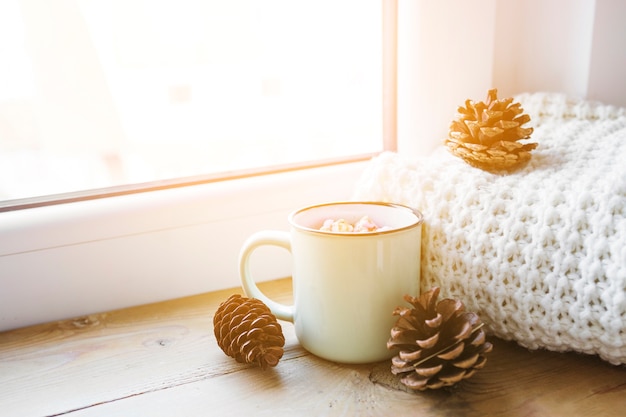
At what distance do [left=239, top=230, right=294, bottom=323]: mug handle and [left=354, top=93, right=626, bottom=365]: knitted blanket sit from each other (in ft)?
0.37

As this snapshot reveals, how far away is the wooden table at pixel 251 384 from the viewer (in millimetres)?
387

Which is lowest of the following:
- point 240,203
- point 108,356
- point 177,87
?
point 108,356

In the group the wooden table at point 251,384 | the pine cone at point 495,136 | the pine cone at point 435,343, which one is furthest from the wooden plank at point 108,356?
the pine cone at point 495,136

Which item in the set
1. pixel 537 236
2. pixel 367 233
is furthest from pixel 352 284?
pixel 537 236

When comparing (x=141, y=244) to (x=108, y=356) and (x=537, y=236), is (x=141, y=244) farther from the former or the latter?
(x=537, y=236)

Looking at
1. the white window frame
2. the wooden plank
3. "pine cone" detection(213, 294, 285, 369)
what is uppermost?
the white window frame

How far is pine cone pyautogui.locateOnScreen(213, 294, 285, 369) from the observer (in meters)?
0.44

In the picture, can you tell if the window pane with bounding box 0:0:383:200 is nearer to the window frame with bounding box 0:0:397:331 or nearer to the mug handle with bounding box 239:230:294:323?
the window frame with bounding box 0:0:397:331

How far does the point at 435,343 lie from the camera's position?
38 cm

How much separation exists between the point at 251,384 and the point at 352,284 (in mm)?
118

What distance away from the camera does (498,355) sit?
1.48ft

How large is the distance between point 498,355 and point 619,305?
0.12 meters

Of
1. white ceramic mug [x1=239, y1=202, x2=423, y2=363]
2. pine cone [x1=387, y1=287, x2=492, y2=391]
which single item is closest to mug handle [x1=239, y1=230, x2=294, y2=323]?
white ceramic mug [x1=239, y1=202, x2=423, y2=363]

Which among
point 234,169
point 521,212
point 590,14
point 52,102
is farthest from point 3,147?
point 590,14
